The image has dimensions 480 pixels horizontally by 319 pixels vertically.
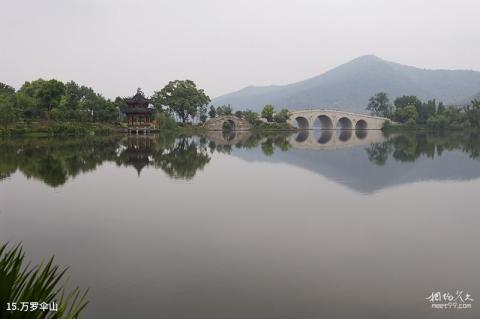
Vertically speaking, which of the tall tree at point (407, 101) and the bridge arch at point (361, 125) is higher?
the tall tree at point (407, 101)

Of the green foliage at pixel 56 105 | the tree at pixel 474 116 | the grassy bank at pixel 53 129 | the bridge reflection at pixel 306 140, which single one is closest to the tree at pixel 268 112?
the bridge reflection at pixel 306 140

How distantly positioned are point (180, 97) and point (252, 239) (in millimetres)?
70987

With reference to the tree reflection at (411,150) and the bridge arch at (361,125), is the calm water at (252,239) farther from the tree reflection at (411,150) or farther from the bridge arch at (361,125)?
the bridge arch at (361,125)

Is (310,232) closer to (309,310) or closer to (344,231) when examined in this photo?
(344,231)

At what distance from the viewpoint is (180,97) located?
7875 cm

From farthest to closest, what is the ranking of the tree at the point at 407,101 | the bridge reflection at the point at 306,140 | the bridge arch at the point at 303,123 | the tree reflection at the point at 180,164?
1. the bridge arch at the point at 303,123
2. the tree at the point at 407,101
3. the bridge reflection at the point at 306,140
4. the tree reflection at the point at 180,164

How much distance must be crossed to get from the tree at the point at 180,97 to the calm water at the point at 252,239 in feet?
191

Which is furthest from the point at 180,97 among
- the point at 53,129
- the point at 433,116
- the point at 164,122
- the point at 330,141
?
the point at 433,116

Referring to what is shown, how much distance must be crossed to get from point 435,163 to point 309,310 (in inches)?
943

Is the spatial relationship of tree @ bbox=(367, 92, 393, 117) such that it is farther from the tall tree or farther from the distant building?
the distant building

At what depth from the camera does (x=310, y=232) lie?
1094cm

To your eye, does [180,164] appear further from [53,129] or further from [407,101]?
[407,101]

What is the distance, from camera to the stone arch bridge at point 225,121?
85.9 metres

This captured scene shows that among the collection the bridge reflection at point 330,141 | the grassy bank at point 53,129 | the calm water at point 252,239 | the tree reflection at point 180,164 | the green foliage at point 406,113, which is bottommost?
the calm water at point 252,239
